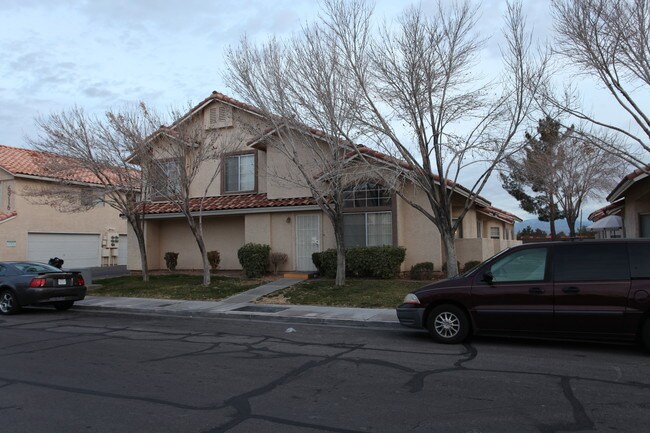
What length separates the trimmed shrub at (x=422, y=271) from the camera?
1697 centimetres

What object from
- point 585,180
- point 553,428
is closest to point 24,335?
point 553,428

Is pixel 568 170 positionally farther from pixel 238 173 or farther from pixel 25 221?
pixel 25 221

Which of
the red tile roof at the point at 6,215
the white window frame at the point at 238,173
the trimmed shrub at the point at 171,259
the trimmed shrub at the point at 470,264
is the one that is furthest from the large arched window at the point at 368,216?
the red tile roof at the point at 6,215

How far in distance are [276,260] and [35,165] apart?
1419 centimetres

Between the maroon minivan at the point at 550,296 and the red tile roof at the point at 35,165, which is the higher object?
the red tile roof at the point at 35,165

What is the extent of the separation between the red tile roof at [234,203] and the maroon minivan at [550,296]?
413 inches

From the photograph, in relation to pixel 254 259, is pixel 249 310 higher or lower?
lower

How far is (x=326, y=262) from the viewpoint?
57.7 feet

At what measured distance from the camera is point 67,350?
8.22 meters

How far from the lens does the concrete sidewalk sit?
11047 mm

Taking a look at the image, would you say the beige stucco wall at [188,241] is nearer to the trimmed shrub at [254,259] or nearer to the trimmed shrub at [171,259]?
the trimmed shrub at [171,259]

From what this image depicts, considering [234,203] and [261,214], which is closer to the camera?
[261,214]

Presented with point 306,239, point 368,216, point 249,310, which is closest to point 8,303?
point 249,310

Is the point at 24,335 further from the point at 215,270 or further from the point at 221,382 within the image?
the point at 215,270
